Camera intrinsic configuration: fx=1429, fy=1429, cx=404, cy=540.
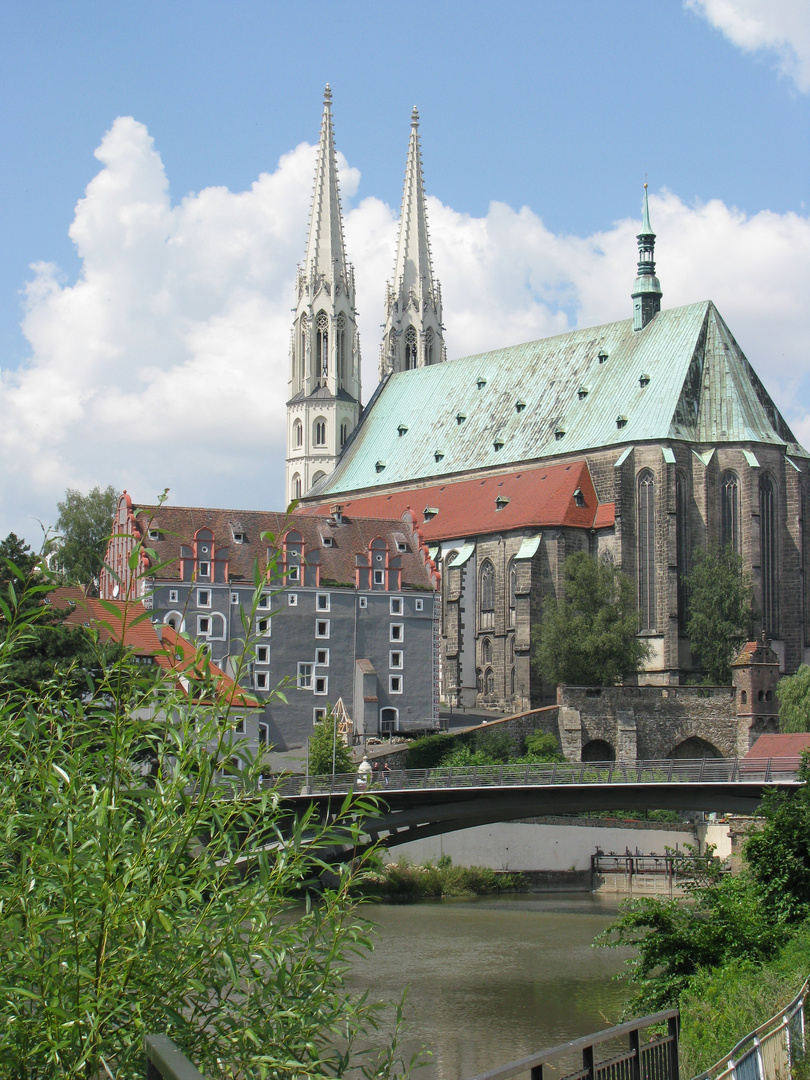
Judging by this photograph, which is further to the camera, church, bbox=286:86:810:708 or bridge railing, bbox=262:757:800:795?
church, bbox=286:86:810:708

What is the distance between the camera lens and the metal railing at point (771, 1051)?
1146 cm

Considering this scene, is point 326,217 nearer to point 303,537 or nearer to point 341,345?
point 341,345

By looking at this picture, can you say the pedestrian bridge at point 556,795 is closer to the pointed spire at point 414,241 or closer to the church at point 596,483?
the church at point 596,483

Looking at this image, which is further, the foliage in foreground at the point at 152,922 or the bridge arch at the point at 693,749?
the bridge arch at the point at 693,749

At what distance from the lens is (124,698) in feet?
27.8

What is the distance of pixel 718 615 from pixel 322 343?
126ft

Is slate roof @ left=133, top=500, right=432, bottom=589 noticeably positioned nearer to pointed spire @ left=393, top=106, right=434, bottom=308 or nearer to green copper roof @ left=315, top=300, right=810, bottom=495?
green copper roof @ left=315, top=300, right=810, bottom=495

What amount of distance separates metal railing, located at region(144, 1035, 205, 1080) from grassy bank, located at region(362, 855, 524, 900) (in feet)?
149

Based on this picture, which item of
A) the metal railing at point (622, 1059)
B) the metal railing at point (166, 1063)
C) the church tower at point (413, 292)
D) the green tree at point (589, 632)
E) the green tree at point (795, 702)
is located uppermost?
the church tower at point (413, 292)

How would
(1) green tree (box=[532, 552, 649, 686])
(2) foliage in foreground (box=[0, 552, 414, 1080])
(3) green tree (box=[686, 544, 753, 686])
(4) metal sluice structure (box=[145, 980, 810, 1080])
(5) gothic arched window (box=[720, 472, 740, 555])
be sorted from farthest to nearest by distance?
(5) gothic arched window (box=[720, 472, 740, 555]) < (3) green tree (box=[686, 544, 753, 686]) < (1) green tree (box=[532, 552, 649, 686]) < (2) foliage in foreground (box=[0, 552, 414, 1080]) < (4) metal sluice structure (box=[145, 980, 810, 1080])

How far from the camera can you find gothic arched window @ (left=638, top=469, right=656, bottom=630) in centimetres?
7419

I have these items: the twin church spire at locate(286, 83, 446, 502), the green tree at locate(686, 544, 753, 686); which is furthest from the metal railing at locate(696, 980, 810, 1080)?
the twin church spire at locate(286, 83, 446, 502)

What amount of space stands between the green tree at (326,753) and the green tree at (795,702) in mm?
19829

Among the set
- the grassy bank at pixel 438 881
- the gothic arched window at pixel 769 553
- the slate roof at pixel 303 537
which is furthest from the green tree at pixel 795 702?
the slate roof at pixel 303 537
